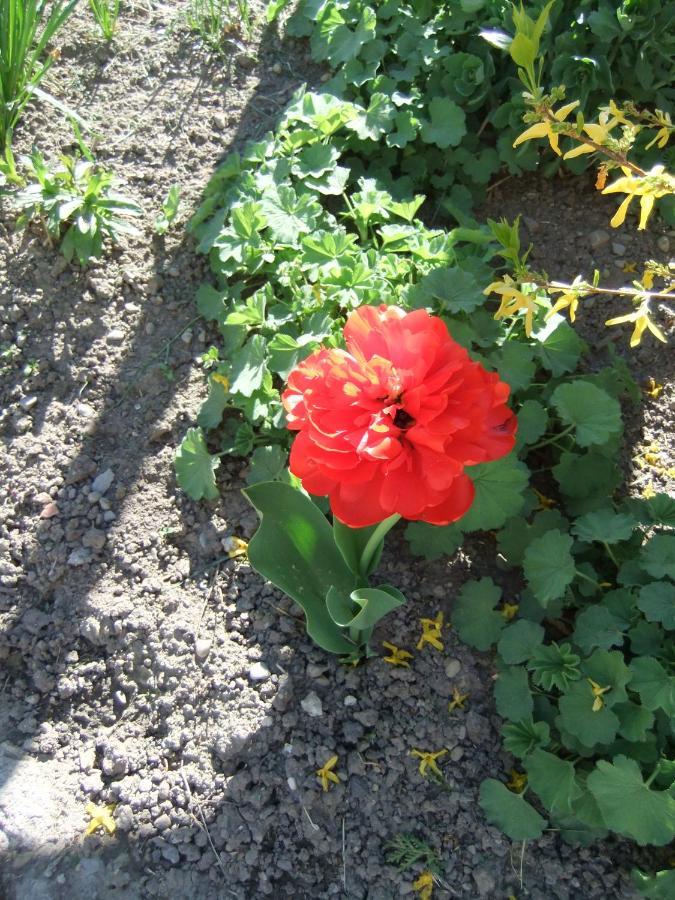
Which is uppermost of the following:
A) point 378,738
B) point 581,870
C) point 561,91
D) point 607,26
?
point 561,91

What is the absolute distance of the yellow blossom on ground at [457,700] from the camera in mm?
1799

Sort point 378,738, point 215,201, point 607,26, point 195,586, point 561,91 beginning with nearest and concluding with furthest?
point 561,91 < point 378,738 < point 195,586 < point 607,26 < point 215,201

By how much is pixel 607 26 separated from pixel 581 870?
1.99 meters

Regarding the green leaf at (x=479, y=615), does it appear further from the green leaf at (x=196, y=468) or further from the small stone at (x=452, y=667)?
the green leaf at (x=196, y=468)

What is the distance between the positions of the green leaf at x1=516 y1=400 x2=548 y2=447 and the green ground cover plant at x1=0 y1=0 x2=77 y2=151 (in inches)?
64.2

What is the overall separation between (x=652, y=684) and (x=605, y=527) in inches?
12.7

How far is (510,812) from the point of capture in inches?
64.2

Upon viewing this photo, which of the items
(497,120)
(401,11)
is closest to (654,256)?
(497,120)

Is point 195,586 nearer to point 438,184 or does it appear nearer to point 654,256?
point 438,184

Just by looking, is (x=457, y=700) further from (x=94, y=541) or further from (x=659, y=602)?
(x=94, y=541)

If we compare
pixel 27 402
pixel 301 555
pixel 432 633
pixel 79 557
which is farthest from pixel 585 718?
pixel 27 402

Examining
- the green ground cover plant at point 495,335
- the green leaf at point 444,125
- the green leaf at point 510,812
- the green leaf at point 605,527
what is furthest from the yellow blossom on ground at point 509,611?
the green leaf at point 444,125

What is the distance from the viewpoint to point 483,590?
184 centimetres

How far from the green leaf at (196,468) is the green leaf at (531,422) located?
27.6 inches
